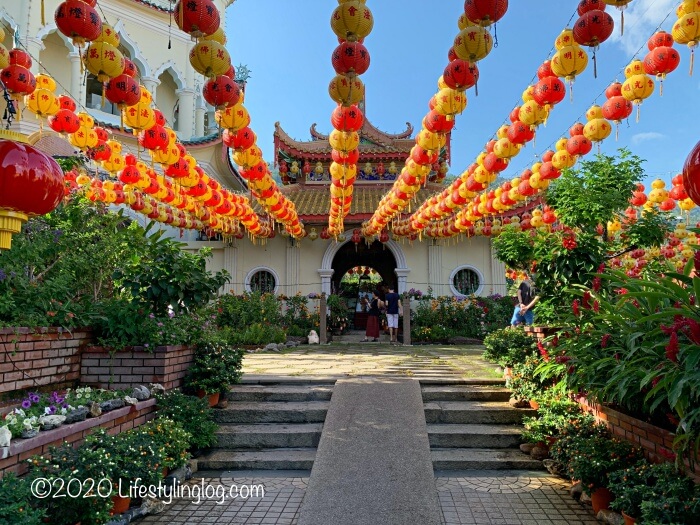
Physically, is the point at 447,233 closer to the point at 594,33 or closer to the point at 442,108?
the point at 442,108

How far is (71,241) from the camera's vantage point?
562 cm

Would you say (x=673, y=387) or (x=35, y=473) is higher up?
(x=673, y=387)

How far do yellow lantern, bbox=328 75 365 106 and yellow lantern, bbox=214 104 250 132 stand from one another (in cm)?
149

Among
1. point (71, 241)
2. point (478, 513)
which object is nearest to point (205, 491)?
point (478, 513)

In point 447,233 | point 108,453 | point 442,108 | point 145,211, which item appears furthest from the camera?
point 447,233

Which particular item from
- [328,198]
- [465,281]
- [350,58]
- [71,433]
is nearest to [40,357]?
[71,433]

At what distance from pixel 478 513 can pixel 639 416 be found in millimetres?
1594

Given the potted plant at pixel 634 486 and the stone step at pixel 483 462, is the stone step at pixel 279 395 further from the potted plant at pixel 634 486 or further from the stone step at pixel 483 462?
the potted plant at pixel 634 486

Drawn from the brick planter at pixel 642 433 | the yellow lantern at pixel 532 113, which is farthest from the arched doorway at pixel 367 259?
the brick planter at pixel 642 433

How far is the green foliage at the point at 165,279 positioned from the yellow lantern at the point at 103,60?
190 cm

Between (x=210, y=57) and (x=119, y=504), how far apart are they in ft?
12.9

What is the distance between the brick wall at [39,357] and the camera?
166 inches

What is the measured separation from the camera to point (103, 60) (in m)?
4.97

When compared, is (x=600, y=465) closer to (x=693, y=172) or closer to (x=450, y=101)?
(x=693, y=172)
